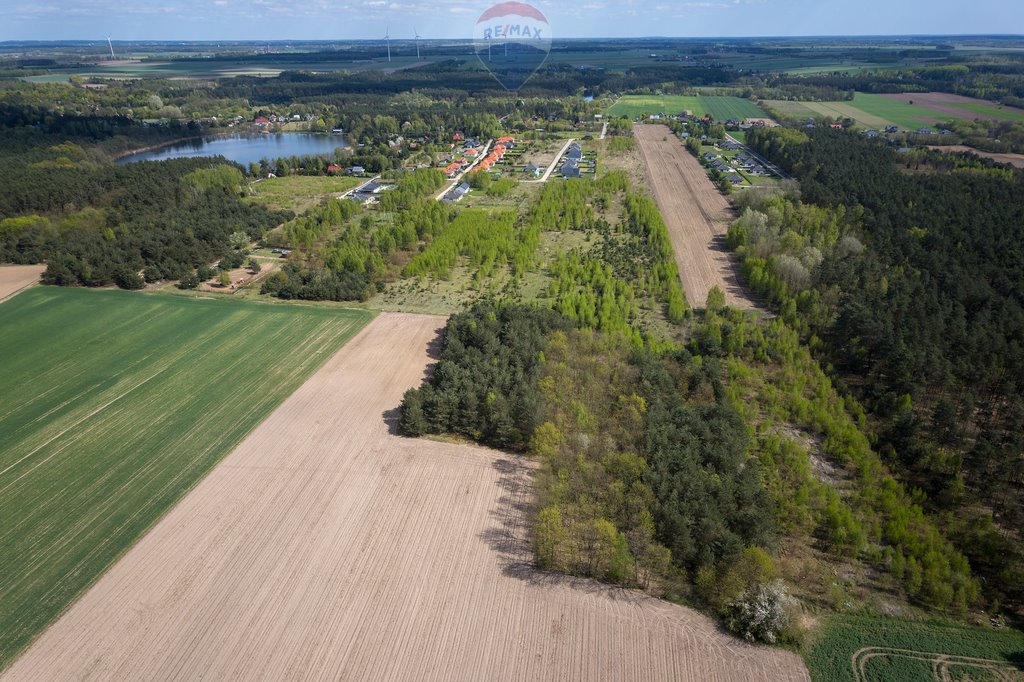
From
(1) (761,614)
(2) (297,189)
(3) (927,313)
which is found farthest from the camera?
(2) (297,189)

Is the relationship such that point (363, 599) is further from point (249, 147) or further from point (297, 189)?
point (249, 147)

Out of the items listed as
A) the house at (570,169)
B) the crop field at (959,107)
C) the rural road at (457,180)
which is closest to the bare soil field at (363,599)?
the rural road at (457,180)

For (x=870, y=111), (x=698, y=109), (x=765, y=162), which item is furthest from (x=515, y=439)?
(x=870, y=111)

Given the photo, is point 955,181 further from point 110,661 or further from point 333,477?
point 110,661

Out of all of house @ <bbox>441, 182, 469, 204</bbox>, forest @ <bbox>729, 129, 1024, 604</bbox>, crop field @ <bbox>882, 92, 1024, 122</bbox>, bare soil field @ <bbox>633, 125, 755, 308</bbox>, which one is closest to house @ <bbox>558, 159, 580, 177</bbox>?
bare soil field @ <bbox>633, 125, 755, 308</bbox>

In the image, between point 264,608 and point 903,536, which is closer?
point 264,608

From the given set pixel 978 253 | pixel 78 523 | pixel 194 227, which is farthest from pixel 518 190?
pixel 78 523
